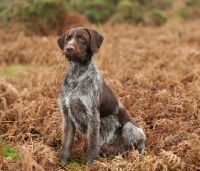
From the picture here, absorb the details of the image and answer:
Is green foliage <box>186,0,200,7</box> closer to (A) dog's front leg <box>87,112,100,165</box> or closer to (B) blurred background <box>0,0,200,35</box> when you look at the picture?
(B) blurred background <box>0,0,200,35</box>

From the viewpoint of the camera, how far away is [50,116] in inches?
239

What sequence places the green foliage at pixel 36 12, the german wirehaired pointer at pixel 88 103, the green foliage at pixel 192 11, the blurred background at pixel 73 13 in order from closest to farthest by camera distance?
the german wirehaired pointer at pixel 88 103 → the green foliage at pixel 36 12 → the blurred background at pixel 73 13 → the green foliage at pixel 192 11

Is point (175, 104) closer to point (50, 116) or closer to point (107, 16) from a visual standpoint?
point (50, 116)

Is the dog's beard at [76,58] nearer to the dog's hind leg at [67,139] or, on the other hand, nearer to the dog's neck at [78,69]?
the dog's neck at [78,69]

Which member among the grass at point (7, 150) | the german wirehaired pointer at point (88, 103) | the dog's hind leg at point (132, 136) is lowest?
the grass at point (7, 150)

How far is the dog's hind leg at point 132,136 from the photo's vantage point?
4.87 meters

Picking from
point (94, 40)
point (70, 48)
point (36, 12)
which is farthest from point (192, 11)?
point (70, 48)

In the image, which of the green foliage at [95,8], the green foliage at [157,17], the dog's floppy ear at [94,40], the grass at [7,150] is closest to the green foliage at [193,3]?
the green foliage at [157,17]

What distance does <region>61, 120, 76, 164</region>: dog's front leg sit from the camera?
4.81 metres

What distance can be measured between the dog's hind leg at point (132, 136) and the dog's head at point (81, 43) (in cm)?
104

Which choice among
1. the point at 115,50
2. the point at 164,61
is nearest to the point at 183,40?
the point at 164,61

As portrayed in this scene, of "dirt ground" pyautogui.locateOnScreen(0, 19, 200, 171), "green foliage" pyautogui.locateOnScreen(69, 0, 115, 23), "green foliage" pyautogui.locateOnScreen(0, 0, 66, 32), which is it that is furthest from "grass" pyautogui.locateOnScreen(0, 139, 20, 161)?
"green foliage" pyautogui.locateOnScreen(69, 0, 115, 23)

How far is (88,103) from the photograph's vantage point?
454 centimetres

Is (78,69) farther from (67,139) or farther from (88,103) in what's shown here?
(67,139)
